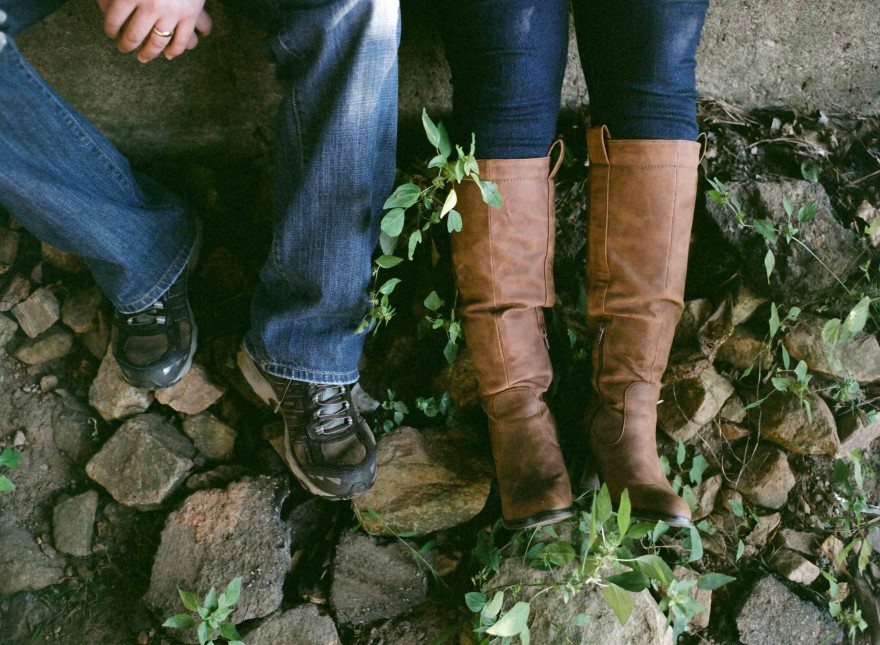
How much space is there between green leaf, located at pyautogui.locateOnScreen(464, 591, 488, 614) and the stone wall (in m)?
1.49

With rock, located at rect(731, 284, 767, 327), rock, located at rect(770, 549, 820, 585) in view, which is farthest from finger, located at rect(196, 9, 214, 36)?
rock, located at rect(770, 549, 820, 585)

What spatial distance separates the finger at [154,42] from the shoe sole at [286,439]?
80cm

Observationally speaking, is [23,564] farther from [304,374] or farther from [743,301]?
[743,301]

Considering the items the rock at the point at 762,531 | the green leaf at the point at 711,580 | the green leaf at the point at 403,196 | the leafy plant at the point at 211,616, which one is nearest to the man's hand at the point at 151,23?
the green leaf at the point at 403,196

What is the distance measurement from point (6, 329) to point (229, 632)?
1.26 metres

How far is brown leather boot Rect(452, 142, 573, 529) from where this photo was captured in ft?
5.17

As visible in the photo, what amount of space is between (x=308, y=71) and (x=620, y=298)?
0.99 meters

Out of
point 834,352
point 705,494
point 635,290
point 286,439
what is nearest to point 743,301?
point 834,352

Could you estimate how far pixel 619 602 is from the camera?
1.35m

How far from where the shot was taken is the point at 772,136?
6.76 feet

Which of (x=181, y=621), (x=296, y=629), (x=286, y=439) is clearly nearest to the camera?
(x=181, y=621)

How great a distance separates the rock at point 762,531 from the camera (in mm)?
1874

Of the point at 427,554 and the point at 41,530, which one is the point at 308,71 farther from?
the point at 41,530

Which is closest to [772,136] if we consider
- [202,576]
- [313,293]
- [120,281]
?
[313,293]
